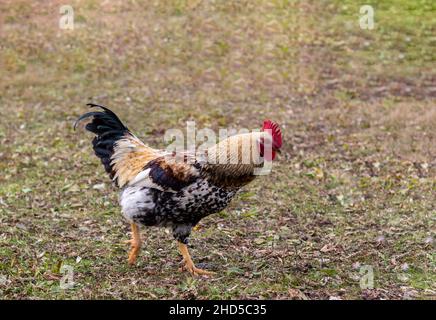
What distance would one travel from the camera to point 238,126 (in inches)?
508

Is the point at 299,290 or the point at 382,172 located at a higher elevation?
the point at 382,172

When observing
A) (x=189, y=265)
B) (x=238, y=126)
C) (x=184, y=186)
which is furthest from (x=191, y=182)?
(x=238, y=126)

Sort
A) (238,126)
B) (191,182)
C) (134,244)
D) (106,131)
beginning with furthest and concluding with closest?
(238,126), (106,131), (134,244), (191,182)

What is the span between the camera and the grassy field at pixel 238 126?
6.66m

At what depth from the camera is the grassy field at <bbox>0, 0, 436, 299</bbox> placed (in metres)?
6.66

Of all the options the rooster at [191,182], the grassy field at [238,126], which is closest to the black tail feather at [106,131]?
the rooster at [191,182]

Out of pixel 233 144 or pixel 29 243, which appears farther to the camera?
pixel 29 243

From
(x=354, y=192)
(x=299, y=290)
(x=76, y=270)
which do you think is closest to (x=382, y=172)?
(x=354, y=192)

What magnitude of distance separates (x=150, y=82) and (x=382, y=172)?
23.4 ft

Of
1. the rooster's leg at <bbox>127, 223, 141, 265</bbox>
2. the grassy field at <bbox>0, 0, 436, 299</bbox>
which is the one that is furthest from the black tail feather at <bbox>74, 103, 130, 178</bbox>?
the grassy field at <bbox>0, 0, 436, 299</bbox>

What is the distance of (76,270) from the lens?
21.8 feet

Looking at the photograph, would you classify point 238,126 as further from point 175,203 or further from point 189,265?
point 175,203
